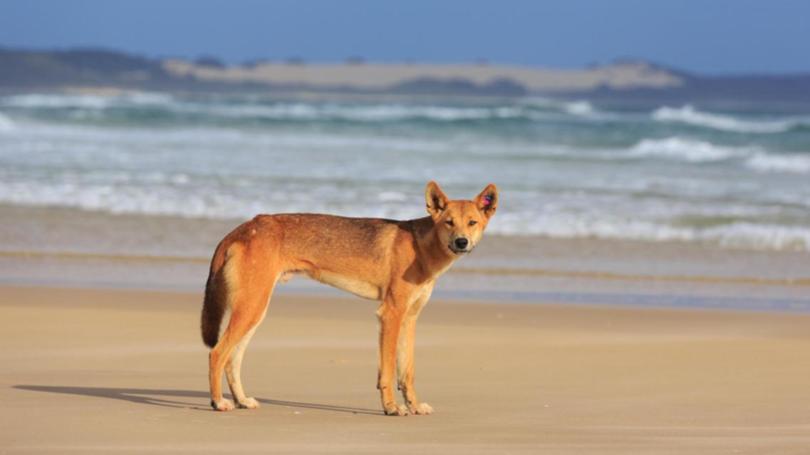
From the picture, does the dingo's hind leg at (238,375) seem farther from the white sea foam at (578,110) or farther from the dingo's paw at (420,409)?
the white sea foam at (578,110)

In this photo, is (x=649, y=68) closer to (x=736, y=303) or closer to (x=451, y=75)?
(x=451, y=75)

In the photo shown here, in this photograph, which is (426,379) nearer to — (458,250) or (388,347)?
(388,347)

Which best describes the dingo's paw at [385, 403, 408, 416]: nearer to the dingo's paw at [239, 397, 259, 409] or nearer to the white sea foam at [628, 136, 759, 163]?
the dingo's paw at [239, 397, 259, 409]

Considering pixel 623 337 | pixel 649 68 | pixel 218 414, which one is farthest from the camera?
pixel 649 68

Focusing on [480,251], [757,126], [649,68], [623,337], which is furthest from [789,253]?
[649,68]

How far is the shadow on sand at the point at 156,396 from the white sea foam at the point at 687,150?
23576 mm

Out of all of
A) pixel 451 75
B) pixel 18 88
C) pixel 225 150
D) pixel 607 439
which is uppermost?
pixel 451 75

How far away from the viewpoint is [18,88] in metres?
84.8

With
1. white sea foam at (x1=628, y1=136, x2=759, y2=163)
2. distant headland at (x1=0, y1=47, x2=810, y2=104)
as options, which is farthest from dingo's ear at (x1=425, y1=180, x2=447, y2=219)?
distant headland at (x1=0, y1=47, x2=810, y2=104)

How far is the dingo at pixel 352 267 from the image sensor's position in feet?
24.5

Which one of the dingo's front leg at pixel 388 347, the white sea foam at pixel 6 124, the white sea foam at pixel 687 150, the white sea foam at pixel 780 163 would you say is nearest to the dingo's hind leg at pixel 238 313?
the dingo's front leg at pixel 388 347

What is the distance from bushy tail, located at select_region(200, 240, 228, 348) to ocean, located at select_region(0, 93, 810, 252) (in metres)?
9.85

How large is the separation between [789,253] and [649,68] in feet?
329

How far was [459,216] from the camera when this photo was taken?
752 centimetres
